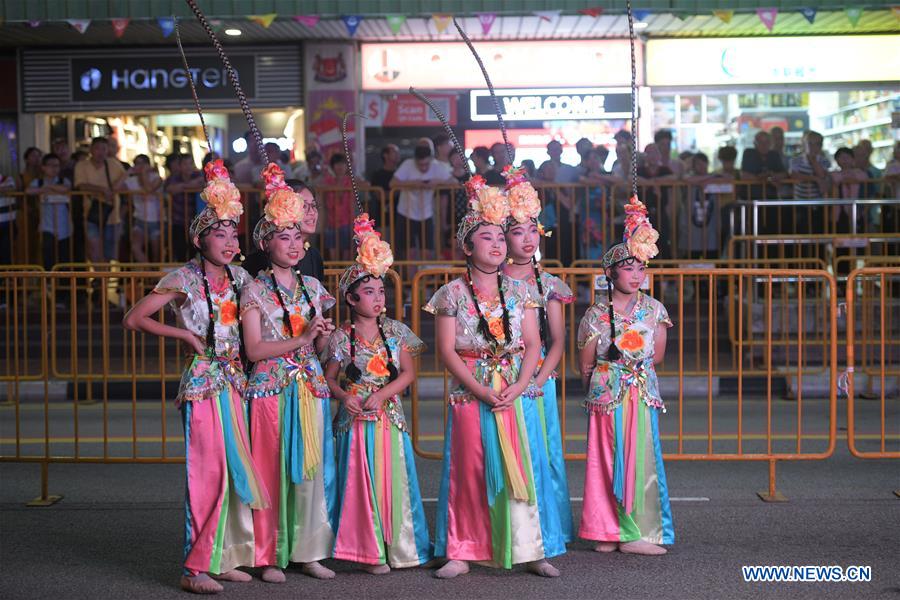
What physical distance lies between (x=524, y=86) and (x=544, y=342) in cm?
1161

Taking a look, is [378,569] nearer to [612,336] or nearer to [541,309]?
[541,309]

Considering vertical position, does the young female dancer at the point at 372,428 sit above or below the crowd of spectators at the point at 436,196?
below

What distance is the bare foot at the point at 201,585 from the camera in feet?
20.2

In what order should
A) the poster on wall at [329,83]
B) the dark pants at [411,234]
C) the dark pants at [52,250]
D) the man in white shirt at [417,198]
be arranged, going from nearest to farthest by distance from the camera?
the man in white shirt at [417,198]
the dark pants at [411,234]
the dark pants at [52,250]
the poster on wall at [329,83]

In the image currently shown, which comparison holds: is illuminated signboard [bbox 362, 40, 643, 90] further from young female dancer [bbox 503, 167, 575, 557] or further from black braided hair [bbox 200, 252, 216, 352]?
black braided hair [bbox 200, 252, 216, 352]

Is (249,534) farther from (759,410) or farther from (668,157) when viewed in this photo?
(668,157)

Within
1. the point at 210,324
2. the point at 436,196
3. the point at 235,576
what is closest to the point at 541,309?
the point at 210,324

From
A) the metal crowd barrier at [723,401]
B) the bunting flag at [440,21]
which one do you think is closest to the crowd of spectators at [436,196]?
the metal crowd barrier at [723,401]

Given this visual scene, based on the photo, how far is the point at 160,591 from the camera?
6.26m

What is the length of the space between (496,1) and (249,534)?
7.39m

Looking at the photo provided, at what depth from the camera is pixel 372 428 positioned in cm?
642

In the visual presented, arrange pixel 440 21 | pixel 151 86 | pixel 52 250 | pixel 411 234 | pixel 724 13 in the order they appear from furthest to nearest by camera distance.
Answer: pixel 151 86, pixel 52 250, pixel 411 234, pixel 440 21, pixel 724 13

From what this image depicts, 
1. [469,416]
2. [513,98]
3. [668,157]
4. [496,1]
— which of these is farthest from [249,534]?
[513,98]

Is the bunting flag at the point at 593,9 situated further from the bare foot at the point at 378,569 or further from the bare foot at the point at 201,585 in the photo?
the bare foot at the point at 201,585
